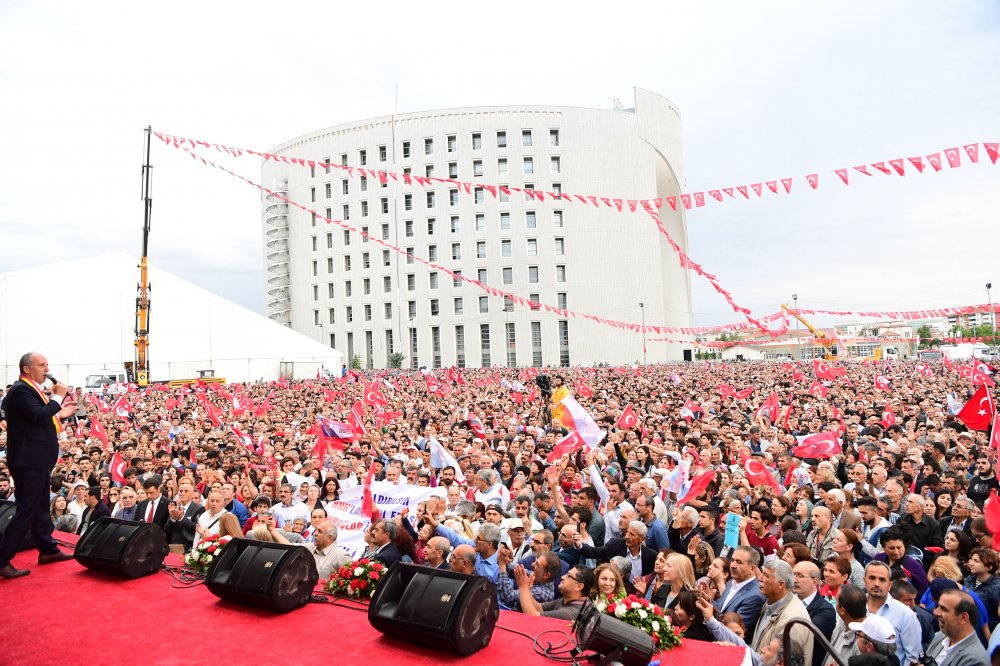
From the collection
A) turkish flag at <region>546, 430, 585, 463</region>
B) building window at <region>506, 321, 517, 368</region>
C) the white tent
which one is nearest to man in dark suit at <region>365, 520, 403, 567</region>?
turkish flag at <region>546, 430, 585, 463</region>

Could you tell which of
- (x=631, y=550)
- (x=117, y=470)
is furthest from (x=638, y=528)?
(x=117, y=470)

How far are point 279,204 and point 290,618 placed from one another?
76.8 meters

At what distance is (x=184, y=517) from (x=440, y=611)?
5.70 meters

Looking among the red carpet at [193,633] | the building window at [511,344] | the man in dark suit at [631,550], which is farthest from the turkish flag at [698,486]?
the building window at [511,344]

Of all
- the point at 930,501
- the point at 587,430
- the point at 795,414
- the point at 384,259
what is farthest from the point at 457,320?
the point at 930,501

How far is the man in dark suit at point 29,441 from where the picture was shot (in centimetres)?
529

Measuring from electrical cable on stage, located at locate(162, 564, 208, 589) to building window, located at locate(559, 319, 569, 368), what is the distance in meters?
60.5

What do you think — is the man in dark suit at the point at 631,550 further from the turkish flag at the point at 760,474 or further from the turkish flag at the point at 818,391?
the turkish flag at the point at 818,391

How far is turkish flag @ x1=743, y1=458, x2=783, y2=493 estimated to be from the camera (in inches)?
381

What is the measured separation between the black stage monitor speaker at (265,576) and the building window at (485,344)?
6186cm

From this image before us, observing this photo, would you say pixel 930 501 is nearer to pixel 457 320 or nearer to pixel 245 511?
pixel 245 511

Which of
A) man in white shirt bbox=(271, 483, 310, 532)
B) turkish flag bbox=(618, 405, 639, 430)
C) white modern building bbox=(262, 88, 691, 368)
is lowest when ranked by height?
man in white shirt bbox=(271, 483, 310, 532)

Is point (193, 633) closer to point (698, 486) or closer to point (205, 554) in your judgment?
point (205, 554)

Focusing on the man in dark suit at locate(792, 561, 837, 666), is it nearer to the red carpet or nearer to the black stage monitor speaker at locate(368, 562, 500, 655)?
the red carpet
